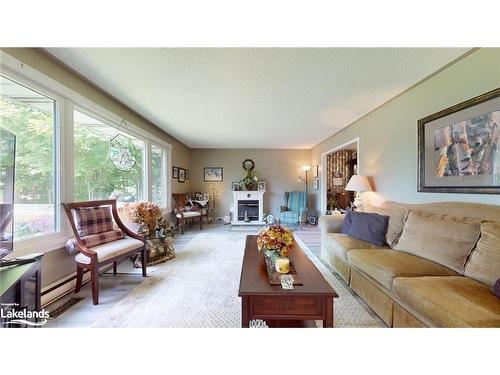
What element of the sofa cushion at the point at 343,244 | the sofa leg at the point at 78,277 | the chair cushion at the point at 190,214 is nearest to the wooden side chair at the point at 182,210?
the chair cushion at the point at 190,214

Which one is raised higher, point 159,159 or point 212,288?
point 159,159

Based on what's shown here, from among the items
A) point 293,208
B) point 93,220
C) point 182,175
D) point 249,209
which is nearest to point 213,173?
point 182,175

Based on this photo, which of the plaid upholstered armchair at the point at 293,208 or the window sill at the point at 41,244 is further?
the plaid upholstered armchair at the point at 293,208

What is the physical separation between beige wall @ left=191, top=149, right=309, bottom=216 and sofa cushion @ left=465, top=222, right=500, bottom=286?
5.20m

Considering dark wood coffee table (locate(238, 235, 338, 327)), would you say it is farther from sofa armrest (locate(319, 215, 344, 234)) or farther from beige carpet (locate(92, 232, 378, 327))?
sofa armrest (locate(319, 215, 344, 234))

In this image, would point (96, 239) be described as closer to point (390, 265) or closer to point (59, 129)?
point (59, 129)

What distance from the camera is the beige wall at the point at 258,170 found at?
661 centimetres

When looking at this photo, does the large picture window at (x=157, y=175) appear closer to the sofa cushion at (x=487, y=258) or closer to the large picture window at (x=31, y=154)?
the large picture window at (x=31, y=154)

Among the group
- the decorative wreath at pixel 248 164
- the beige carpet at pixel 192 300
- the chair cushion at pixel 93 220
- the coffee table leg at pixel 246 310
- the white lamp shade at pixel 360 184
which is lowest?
the beige carpet at pixel 192 300

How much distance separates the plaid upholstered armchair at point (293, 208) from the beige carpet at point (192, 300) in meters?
2.62

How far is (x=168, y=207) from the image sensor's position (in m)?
4.89
